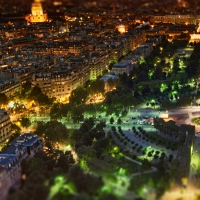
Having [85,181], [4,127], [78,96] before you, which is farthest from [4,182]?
[78,96]

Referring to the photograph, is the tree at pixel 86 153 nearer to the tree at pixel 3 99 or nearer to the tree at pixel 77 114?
the tree at pixel 77 114

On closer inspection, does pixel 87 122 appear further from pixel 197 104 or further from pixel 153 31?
pixel 153 31

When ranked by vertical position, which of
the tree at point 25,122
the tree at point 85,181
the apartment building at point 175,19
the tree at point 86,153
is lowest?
the apartment building at point 175,19

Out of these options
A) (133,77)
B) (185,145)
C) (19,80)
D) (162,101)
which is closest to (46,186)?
(185,145)

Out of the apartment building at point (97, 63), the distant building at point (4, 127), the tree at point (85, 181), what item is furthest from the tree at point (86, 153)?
the apartment building at point (97, 63)

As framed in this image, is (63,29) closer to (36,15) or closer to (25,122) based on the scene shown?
(36,15)

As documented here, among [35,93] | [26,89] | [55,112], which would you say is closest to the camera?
[55,112]

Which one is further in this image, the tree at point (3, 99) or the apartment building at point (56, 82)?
the apartment building at point (56, 82)

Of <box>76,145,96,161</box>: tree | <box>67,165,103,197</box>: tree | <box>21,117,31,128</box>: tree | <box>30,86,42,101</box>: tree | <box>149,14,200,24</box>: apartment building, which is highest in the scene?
<box>67,165,103,197</box>: tree

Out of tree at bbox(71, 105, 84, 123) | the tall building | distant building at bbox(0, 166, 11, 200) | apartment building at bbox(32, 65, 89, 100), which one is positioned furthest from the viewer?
the tall building

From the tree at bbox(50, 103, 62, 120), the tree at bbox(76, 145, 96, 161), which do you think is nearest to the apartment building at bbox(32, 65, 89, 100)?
the tree at bbox(50, 103, 62, 120)

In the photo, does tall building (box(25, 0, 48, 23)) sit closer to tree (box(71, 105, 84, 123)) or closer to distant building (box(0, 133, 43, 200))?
tree (box(71, 105, 84, 123))

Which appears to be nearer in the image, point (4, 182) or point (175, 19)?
point (4, 182)

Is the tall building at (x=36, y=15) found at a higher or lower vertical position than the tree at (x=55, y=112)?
higher
